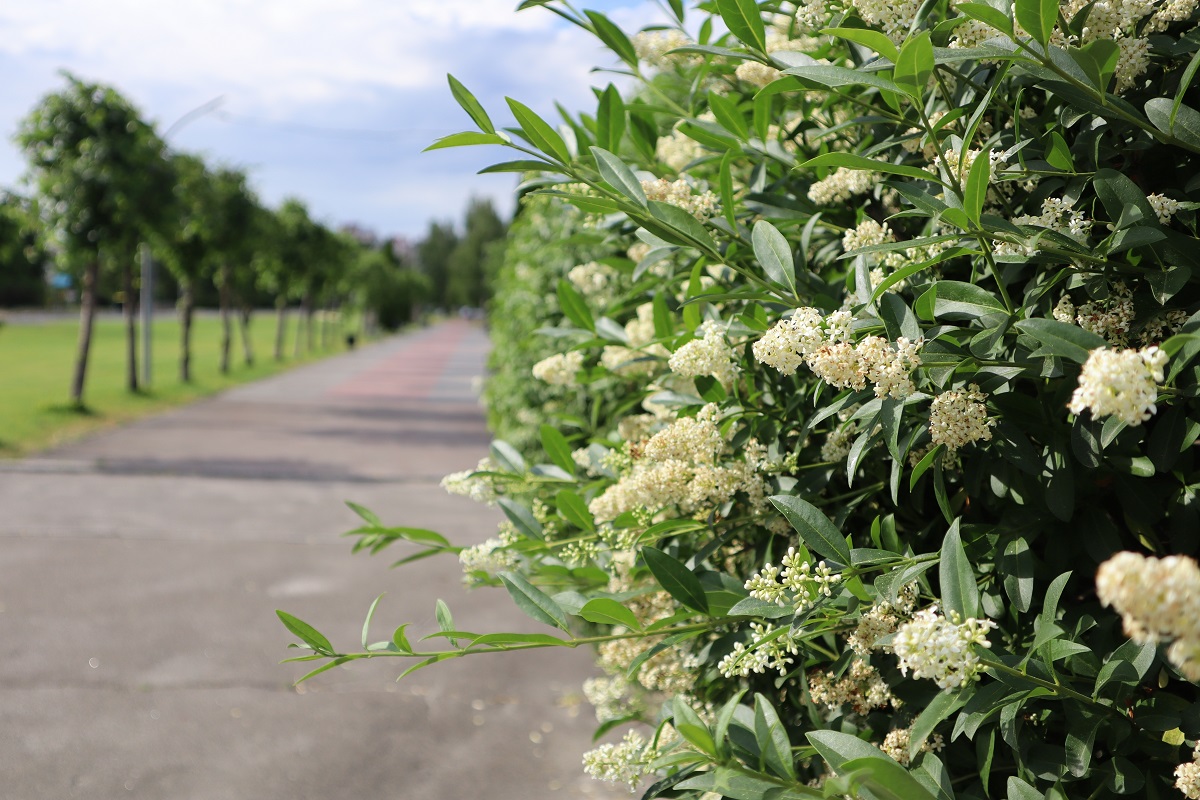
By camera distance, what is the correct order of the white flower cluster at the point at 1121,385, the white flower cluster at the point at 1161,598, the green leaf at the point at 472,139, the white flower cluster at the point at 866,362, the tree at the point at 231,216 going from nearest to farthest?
the white flower cluster at the point at 1161,598
the white flower cluster at the point at 1121,385
the white flower cluster at the point at 866,362
the green leaf at the point at 472,139
the tree at the point at 231,216

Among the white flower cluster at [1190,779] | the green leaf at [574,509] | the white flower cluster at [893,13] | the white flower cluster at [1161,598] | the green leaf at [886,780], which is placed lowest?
the white flower cluster at [1190,779]

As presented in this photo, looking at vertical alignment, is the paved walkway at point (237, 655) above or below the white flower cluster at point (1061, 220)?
below

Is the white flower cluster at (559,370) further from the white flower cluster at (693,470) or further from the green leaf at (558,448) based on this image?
the white flower cluster at (693,470)

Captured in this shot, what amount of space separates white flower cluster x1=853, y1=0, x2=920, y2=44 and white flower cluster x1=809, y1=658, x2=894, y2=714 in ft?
3.09

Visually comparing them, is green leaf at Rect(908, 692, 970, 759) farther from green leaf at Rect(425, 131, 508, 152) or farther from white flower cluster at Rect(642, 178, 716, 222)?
green leaf at Rect(425, 131, 508, 152)

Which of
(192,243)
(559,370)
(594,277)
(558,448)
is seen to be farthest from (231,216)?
(558,448)

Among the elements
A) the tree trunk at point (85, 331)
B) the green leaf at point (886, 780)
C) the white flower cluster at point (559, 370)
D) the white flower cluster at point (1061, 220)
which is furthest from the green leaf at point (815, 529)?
the tree trunk at point (85, 331)

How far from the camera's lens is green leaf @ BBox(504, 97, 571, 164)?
1366 millimetres

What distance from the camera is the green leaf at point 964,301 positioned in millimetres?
1223

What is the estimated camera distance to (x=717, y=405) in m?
1.63

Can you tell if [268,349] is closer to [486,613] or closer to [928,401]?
[486,613]

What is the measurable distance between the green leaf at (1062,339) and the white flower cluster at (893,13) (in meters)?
0.49

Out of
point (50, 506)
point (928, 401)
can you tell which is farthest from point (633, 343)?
point (50, 506)

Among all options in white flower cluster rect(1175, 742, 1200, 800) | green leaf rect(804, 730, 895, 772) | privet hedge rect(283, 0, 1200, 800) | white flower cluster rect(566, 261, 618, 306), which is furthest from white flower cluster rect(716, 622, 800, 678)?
A: white flower cluster rect(566, 261, 618, 306)
